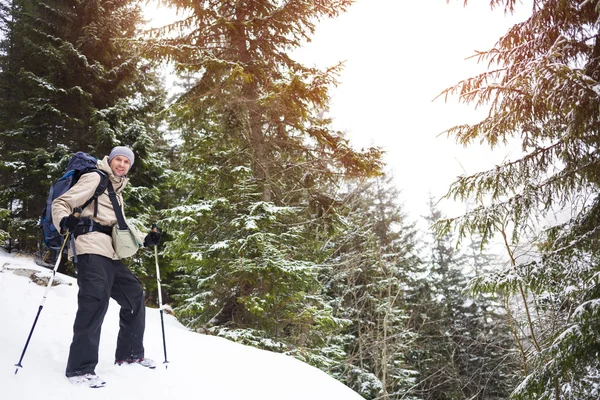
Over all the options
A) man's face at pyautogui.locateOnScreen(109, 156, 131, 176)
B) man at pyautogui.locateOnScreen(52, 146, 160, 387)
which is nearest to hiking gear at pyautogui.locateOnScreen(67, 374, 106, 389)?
man at pyautogui.locateOnScreen(52, 146, 160, 387)

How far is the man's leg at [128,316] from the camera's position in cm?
393

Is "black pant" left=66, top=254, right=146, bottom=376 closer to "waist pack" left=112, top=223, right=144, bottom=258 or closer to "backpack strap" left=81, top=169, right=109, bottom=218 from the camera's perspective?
"waist pack" left=112, top=223, right=144, bottom=258

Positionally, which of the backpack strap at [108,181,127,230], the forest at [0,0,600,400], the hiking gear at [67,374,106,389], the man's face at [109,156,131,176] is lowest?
the hiking gear at [67,374,106,389]

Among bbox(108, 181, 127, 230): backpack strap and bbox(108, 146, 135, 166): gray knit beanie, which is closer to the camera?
bbox(108, 181, 127, 230): backpack strap

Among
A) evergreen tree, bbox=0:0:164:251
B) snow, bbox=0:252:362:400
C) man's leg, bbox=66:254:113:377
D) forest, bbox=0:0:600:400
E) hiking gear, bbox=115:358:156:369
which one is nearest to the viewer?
snow, bbox=0:252:362:400

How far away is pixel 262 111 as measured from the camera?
930 cm

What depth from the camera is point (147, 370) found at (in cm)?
384

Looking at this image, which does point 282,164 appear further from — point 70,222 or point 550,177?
point 70,222

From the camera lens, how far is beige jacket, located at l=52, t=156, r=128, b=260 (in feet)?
11.4

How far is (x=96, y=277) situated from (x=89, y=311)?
328 millimetres

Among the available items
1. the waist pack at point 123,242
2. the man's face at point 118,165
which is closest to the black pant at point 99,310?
the waist pack at point 123,242

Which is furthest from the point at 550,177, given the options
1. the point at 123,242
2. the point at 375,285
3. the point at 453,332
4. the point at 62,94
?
the point at 453,332

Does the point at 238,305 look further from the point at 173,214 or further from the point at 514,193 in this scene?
the point at 514,193

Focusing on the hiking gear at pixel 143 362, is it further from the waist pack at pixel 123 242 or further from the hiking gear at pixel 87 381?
the waist pack at pixel 123 242
